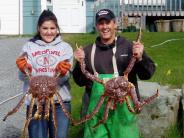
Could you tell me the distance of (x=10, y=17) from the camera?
70.4 feet

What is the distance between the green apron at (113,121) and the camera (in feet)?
14.3

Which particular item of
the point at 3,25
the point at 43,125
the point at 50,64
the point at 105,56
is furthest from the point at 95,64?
the point at 3,25

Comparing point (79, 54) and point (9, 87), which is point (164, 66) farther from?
point (79, 54)

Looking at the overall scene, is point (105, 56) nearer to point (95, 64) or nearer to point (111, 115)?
point (95, 64)

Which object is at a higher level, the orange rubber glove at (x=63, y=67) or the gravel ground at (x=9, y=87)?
the orange rubber glove at (x=63, y=67)

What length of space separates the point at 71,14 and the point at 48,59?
16.9 m

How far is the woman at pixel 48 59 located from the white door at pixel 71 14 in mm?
16106

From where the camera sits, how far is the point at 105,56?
443cm

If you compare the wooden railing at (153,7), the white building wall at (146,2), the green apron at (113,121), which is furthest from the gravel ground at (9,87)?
the white building wall at (146,2)

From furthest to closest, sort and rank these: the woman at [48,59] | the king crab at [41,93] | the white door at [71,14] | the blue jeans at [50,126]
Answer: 1. the white door at [71,14]
2. the blue jeans at [50,126]
3. the woman at [48,59]
4. the king crab at [41,93]

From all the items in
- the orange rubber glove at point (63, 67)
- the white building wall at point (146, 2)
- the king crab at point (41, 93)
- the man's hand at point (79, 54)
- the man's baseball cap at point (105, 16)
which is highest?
the white building wall at point (146, 2)

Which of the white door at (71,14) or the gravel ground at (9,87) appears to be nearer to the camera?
the gravel ground at (9,87)

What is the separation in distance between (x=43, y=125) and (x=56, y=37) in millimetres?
814

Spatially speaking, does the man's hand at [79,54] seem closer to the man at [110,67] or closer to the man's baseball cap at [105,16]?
the man at [110,67]
